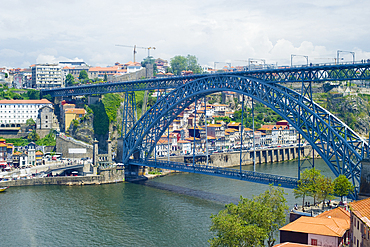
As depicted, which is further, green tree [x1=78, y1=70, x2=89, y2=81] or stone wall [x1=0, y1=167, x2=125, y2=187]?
green tree [x1=78, y1=70, x2=89, y2=81]

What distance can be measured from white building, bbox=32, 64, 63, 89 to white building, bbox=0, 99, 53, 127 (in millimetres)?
20924

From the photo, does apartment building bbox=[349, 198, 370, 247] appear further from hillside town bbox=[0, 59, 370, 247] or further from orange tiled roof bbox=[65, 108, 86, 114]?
orange tiled roof bbox=[65, 108, 86, 114]

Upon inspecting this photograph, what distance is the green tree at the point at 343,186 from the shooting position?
1220 inches

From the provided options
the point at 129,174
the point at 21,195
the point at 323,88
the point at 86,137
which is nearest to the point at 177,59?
the point at 323,88

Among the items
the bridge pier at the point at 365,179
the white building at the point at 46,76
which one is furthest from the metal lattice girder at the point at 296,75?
the white building at the point at 46,76

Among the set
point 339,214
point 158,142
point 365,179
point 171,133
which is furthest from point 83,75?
point 339,214

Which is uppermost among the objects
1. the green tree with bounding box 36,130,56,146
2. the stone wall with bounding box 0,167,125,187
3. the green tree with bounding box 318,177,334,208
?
the green tree with bounding box 36,130,56,146

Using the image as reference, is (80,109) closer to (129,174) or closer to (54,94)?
(54,94)

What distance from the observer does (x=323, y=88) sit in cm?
10138

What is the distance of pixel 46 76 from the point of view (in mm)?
93500

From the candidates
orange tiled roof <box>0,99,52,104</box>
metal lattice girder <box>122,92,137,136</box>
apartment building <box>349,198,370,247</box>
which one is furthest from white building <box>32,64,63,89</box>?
apartment building <box>349,198,370,247</box>

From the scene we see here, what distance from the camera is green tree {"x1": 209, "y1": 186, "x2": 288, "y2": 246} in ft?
69.5

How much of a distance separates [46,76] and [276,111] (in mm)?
68255

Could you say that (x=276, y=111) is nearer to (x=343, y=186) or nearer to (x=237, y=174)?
(x=237, y=174)
